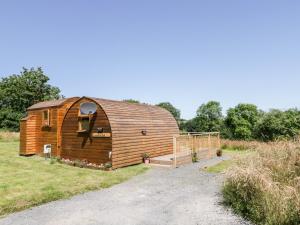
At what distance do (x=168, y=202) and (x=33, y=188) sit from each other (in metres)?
5.36

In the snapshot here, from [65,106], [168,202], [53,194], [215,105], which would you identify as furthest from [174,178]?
[215,105]

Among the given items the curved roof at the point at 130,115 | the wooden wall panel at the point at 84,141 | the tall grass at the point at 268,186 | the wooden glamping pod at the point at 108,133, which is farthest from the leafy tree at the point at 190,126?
the tall grass at the point at 268,186

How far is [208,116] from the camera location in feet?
291

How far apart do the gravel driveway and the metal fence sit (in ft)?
16.3

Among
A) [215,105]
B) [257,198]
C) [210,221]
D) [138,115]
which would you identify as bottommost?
[210,221]

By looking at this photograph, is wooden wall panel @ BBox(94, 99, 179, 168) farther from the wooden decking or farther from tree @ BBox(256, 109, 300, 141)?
tree @ BBox(256, 109, 300, 141)

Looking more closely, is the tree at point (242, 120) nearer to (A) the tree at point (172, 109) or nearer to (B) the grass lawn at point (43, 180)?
(A) the tree at point (172, 109)

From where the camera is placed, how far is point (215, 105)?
3499 inches

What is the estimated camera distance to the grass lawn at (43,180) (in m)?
9.74

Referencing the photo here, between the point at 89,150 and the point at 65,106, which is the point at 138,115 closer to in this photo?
the point at 89,150

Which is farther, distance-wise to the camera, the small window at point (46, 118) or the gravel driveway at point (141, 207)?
the small window at point (46, 118)

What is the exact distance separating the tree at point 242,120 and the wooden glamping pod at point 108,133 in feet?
205

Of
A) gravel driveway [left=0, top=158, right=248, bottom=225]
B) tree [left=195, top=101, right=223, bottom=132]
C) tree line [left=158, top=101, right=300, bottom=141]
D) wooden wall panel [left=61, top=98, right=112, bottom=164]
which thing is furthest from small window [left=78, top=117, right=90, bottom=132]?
tree [left=195, top=101, right=223, bottom=132]

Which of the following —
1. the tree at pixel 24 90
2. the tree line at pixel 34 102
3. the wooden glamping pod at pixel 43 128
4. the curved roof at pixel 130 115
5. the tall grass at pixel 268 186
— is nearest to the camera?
the tall grass at pixel 268 186
